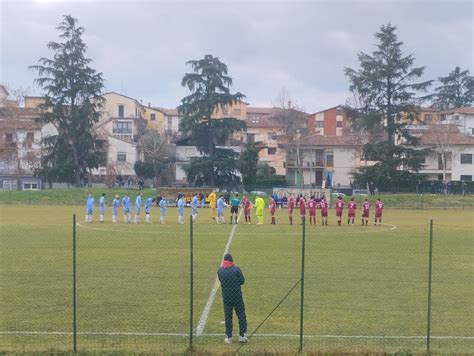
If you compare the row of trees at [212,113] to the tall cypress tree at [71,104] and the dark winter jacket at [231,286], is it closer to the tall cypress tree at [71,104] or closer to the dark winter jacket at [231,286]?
the tall cypress tree at [71,104]

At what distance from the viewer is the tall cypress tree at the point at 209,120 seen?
2475 inches

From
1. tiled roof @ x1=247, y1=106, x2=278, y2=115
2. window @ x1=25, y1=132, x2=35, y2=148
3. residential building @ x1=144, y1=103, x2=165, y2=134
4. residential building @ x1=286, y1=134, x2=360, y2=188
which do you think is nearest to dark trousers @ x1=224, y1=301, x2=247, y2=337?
window @ x1=25, y1=132, x2=35, y2=148

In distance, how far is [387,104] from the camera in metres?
65.6

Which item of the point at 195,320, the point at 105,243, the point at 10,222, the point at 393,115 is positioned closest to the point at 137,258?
the point at 105,243

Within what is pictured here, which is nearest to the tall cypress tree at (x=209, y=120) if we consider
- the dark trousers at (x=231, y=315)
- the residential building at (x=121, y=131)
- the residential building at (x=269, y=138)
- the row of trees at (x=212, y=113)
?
the row of trees at (x=212, y=113)

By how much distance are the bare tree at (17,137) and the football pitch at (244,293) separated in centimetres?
4559

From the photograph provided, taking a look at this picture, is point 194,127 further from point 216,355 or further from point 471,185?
point 216,355

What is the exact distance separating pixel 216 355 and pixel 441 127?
239ft

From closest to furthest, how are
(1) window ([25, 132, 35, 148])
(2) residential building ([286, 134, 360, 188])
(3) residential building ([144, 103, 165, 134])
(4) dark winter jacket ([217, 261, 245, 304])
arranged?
(4) dark winter jacket ([217, 261, 245, 304]), (1) window ([25, 132, 35, 148]), (2) residential building ([286, 134, 360, 188]), (3) residential building ([144, 103, 165, 134])

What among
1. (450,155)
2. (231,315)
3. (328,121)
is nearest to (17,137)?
(328,121)

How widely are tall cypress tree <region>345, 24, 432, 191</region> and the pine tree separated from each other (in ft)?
140

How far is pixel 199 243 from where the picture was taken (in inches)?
941

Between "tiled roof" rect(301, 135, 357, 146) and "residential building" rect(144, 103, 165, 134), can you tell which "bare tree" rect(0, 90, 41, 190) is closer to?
"residential building" rect(144, 103, 165, 134)

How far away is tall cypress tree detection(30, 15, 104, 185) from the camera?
6606 centimetres
